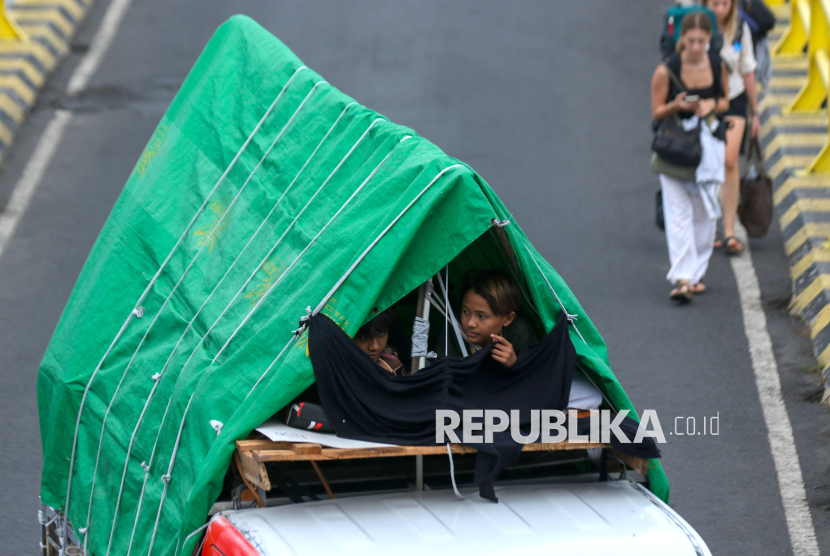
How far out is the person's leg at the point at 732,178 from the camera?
8.46 m

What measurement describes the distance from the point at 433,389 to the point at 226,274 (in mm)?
1251

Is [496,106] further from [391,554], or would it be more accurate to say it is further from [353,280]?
[391,554]

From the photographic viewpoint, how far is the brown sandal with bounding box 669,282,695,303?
26.8ft

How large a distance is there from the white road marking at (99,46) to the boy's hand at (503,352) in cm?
870

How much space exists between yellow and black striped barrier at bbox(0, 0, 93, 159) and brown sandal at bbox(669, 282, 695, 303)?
264 inches

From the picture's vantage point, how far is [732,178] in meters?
8.55

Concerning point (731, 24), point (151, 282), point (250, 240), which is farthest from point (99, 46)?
point (250, 240)

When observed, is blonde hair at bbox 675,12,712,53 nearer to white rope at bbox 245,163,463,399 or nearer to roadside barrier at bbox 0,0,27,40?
white rope at bbox 245,163,463,399

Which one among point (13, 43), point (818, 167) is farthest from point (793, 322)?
point (13, 43)

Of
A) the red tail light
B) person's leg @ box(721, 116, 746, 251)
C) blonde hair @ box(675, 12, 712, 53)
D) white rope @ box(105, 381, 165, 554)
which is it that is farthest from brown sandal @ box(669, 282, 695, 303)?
→ the red tail light

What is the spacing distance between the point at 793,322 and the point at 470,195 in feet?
15.6

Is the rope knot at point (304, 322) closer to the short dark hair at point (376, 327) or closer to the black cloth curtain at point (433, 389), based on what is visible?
the black cloth curtain at point (433, 389)

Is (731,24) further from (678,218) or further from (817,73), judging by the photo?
(817,73)

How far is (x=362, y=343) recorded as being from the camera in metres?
4.58
